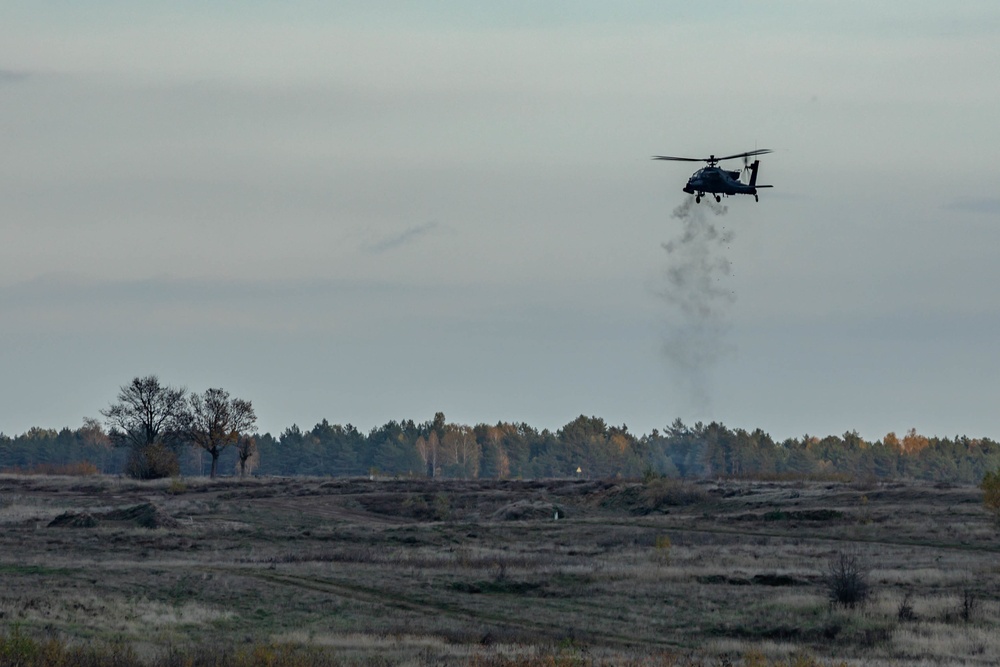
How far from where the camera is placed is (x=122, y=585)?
3791 centimetres

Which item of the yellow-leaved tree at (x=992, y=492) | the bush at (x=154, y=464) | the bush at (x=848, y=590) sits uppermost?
the bush at (x=154, y=464)

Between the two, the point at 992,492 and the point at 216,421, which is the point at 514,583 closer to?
the point at 992,492

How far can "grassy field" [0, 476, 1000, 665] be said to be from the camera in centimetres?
2948

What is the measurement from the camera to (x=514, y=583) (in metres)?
41.9

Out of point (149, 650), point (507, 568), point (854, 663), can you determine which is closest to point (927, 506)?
point (507, 568)

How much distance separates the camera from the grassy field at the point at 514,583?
2948cm

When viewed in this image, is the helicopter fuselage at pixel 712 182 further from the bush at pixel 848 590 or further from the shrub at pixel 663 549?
the bush at pixel 848 590

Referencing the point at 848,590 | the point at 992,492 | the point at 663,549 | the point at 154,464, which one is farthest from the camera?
the point at 154,464

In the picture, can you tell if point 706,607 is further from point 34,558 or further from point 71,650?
point 34,558

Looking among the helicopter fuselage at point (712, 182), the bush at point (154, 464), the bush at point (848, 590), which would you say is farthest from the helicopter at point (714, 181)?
the bush at point (154, 464)

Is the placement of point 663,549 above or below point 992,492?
below

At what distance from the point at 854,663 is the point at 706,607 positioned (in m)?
10.3

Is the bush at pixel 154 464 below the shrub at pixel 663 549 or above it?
above

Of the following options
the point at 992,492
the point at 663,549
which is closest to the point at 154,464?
the point at 663,549
